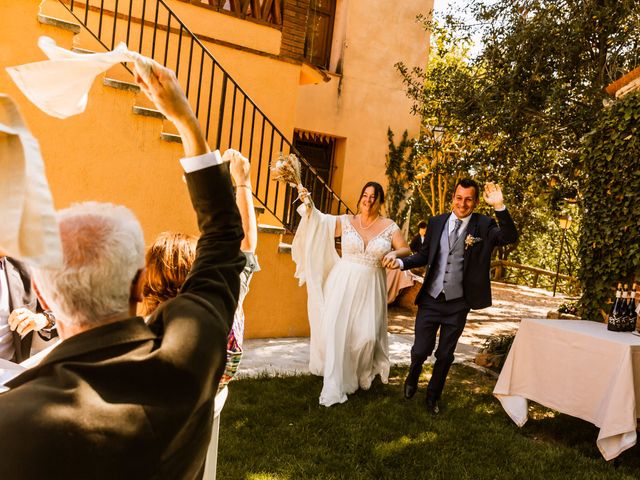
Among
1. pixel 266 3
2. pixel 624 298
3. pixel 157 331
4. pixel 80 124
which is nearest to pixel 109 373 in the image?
pixel 157 331

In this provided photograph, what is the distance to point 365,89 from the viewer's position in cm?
1234

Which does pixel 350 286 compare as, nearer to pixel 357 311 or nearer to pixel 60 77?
pixel 357 311

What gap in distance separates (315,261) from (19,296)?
321 cm

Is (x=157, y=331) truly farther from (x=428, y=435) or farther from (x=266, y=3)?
(x=266, y=3)

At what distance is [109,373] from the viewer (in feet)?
3.68

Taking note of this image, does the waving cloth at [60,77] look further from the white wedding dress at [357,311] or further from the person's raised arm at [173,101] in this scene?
the white wedding dress at [357,311]

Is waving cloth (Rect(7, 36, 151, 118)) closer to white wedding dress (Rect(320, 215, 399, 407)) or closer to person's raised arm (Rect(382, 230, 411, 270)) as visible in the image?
person's raised arm (Rect(382, 230, 411, 270))

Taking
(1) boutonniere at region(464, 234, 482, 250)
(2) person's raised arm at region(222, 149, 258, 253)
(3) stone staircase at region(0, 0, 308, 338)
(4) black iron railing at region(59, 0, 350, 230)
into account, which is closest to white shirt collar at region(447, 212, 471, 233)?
(1) boutonniere at region(464, 234, 482, 250)

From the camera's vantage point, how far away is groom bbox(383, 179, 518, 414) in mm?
5207

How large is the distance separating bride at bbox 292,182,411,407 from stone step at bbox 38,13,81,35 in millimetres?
2744

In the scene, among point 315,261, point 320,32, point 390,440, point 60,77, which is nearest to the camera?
point 60,77

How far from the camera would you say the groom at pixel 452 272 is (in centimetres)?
521

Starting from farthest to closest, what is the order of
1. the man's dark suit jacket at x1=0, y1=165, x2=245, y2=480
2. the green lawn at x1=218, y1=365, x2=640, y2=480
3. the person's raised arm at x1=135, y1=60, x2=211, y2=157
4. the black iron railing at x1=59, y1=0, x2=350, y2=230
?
the black iron railing at x1=59, y1=0, x2=350, y2=230
the green lawn at x1=218, y1=365, x2=640, y2=480
the person's raised arm at x1=135, y1=60, x2=211, y2=157
the man's dark suit jacket at x1=0, y1=165, x2=245, y2=480

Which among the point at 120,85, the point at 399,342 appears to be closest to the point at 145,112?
the point at 120,85
